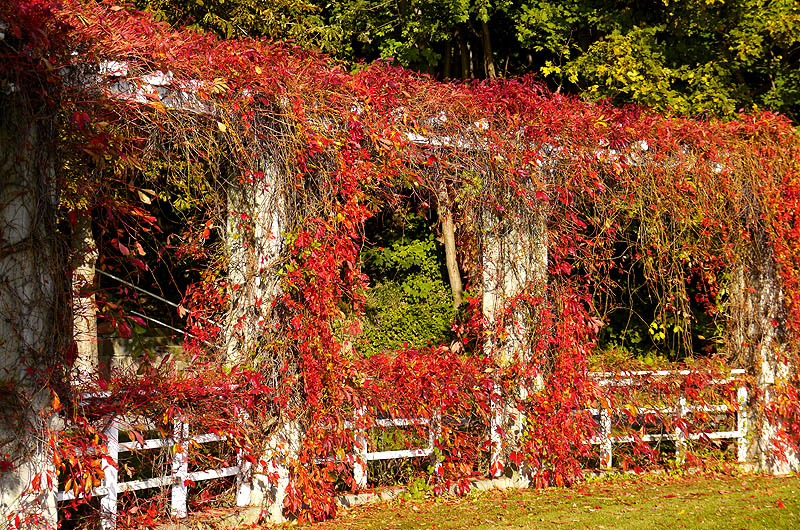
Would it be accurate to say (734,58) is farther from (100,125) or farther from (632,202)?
(100,125)

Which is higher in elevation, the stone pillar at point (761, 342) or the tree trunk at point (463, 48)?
the tree trunk at point (463, 48)

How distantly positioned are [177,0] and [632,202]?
8002mm

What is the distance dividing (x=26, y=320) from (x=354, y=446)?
2766 millimetres

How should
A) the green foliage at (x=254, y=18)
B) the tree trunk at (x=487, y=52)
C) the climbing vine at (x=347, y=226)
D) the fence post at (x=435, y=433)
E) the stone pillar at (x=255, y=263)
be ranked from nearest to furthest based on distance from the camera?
1. the climbing vine at (x=347, y=226)
2. the stone pillar at (x=255, y=263)
3. the fence post at (x=435, y=433)
4. the green foliage at (x=254, y=18)
5. the tree trunk at (x=487, y=52)

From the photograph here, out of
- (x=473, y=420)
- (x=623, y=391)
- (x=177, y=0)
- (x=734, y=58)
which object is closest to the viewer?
(x=473, y=420)

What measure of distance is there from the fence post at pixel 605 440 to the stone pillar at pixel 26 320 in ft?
16.5

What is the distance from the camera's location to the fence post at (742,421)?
8.38 metres

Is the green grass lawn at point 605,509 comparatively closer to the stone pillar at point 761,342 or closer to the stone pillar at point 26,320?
the stone pillar at point 761,342

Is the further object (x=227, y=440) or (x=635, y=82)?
(x=635, y=82)

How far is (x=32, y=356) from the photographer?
15.0ft

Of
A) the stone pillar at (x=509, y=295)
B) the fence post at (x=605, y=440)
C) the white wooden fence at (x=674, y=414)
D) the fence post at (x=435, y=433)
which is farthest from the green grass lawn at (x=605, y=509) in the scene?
the stone pillar at (x=509, y=295)

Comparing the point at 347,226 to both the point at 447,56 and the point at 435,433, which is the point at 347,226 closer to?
the point at 435,433

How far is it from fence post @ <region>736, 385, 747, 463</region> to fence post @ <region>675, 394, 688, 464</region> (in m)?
0.72

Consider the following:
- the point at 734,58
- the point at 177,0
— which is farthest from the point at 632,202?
the point at 177,0
